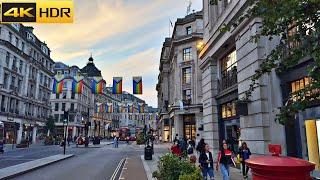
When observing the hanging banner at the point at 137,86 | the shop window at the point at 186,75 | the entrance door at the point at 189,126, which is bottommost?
the entrance door at the point at 189,126

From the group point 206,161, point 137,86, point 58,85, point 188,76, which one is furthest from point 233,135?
point 188,76

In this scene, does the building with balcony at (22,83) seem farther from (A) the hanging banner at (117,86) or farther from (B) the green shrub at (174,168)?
(B) the green shrub at (174,168)

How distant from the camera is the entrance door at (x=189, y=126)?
164 feet

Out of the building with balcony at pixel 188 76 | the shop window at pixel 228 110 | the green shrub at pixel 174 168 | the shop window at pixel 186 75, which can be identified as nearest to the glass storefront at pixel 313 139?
the green shrub at pixel 174 168

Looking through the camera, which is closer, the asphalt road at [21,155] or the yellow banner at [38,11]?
the yellow banner at [38,11]

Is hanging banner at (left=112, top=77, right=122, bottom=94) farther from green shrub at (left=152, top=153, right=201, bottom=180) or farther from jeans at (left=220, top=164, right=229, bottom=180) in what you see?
green shrub at (left=152, top=153, right=201, bottom=180)

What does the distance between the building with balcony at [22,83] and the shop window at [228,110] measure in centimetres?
3835

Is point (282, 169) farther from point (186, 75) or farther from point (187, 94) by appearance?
point (186, 75)

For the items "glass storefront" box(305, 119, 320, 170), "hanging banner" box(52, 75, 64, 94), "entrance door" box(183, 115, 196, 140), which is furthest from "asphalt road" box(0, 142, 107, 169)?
"entrance door" box(183, 115, 196, 140)

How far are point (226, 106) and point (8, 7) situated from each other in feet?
43.9

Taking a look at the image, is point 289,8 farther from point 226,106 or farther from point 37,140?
point 37,140

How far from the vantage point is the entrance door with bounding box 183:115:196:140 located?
164 ft

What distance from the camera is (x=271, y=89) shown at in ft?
42.0

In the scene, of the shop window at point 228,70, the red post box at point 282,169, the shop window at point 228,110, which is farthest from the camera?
the shop window at point 228,110
